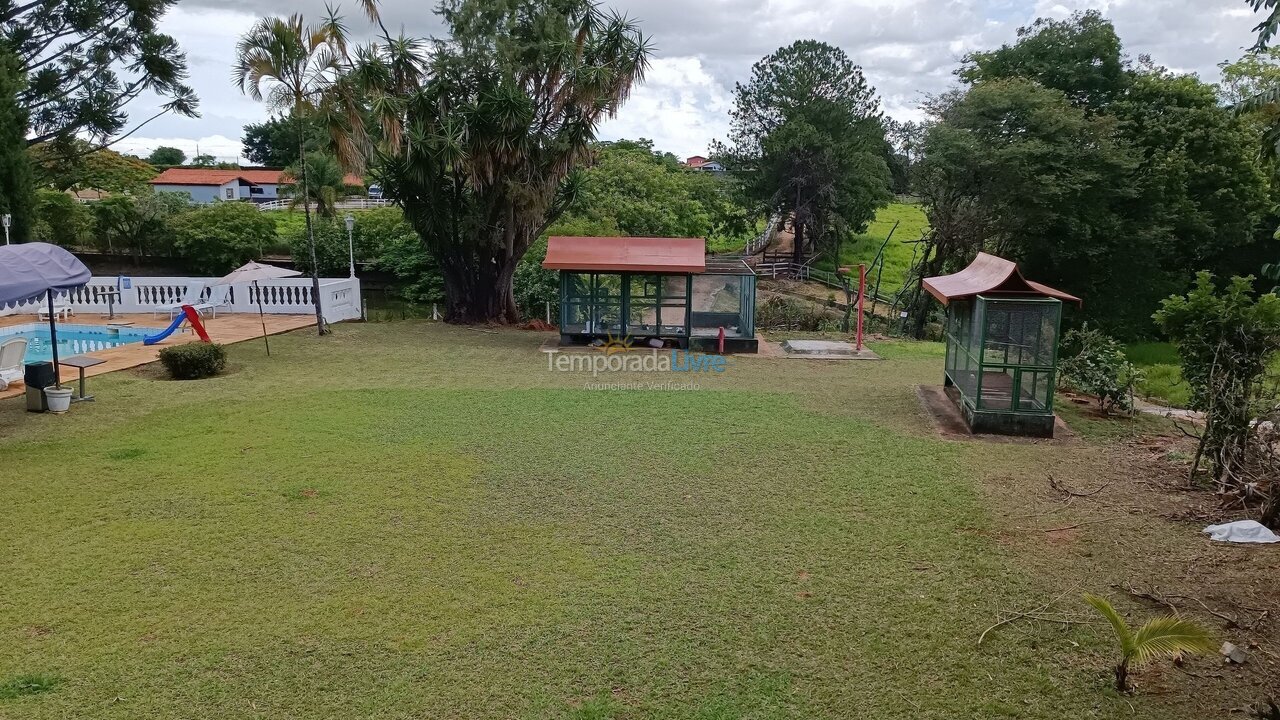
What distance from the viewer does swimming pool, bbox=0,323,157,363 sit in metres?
14.6

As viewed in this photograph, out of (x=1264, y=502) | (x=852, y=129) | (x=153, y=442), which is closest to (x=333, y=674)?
(x=153, y=442)

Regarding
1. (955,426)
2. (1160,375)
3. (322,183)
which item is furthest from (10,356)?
(322,183)

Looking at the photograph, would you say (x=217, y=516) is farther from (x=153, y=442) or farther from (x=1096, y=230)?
(x=1096, y=230)

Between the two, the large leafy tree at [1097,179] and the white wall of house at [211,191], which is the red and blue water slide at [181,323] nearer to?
the large leafy tree at [1097,179]

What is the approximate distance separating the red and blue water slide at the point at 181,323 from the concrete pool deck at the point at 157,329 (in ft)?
0.43

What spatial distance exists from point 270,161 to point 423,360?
6022 cm

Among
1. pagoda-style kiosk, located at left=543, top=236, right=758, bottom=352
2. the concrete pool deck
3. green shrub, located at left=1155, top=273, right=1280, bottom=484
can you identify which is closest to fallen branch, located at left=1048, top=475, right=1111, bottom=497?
green shrub, located at left=1155, top=273, right=1280, bottom=484

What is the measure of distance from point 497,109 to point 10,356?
8.58 metres

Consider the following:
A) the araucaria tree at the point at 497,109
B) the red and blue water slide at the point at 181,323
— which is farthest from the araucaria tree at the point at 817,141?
the red and blue water slide at the point at 181,323

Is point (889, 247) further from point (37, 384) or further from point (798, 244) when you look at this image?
point (37, 384)

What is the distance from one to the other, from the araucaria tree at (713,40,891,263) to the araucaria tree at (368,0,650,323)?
14.6 metres

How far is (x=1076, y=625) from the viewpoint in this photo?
4.54 meters

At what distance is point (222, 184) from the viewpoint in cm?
4872

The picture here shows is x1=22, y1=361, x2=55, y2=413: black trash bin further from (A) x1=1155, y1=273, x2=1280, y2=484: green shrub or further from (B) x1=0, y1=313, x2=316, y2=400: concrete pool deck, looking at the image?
(A) x1=1155, y1=273, x2=1280, y2=484: green shrub
